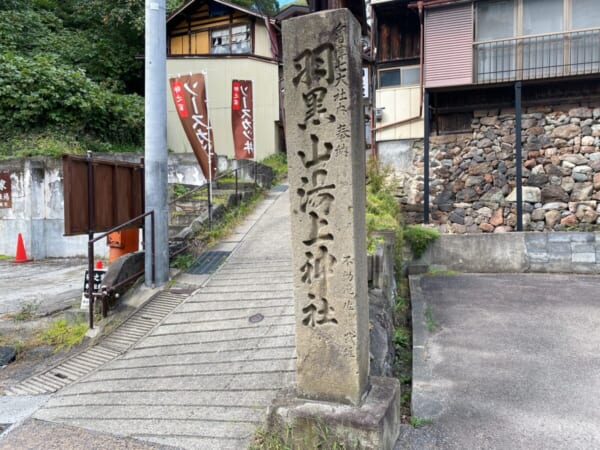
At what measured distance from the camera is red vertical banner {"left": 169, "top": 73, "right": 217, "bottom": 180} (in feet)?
31.1

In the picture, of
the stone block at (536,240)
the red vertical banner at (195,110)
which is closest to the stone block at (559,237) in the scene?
the stone block at (536,240)

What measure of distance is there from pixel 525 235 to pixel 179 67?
15.7 m

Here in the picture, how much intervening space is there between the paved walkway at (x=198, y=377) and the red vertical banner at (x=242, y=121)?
6.43 m

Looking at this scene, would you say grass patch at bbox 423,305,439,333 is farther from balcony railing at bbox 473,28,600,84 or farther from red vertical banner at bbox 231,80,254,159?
balcony railing at bbox 473,28,600,84

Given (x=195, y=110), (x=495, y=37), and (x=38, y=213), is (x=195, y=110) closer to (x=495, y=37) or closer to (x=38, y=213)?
(x=38, y=213)

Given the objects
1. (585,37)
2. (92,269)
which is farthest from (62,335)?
(585,37)

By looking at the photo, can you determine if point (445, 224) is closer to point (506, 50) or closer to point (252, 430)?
point (506, 50)

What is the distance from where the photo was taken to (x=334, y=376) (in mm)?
3574

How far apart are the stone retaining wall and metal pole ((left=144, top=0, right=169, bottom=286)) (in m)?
11.6

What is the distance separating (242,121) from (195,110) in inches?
150

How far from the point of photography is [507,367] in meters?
5.61

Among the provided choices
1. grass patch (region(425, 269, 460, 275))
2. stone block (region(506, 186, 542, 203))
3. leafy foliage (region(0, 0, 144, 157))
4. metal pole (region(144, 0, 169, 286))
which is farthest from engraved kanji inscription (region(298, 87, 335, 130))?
stone block (region(506, 186, 542, 203))

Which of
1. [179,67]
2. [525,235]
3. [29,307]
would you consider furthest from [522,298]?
[179,67]

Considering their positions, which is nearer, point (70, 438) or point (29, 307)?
point (70, 438)
